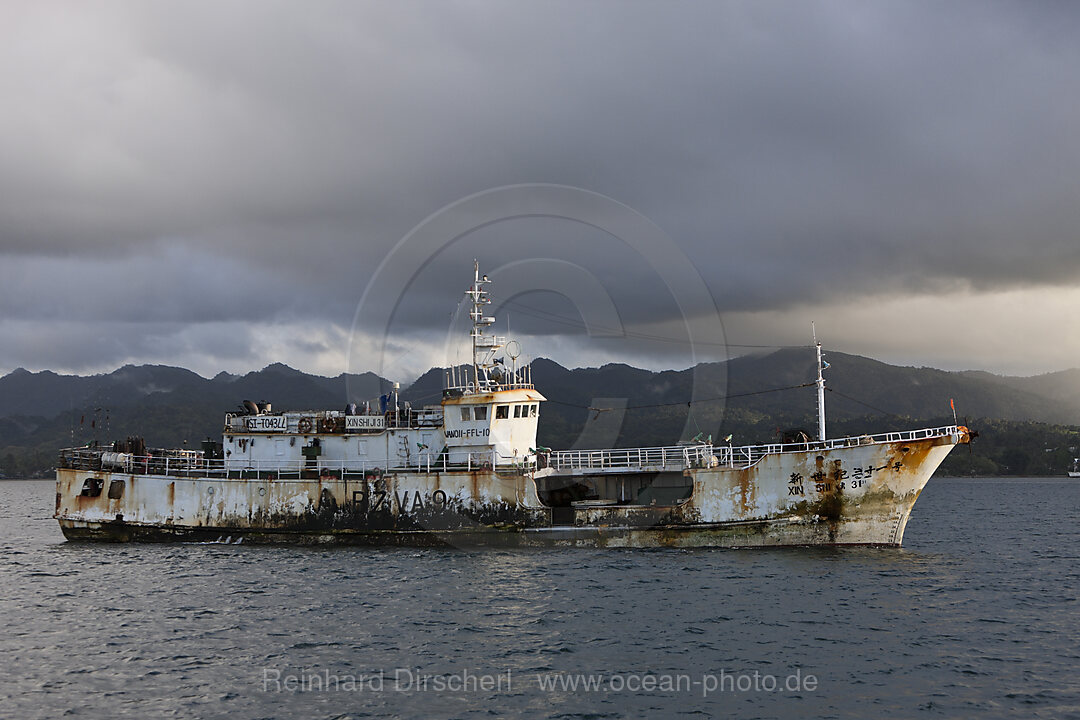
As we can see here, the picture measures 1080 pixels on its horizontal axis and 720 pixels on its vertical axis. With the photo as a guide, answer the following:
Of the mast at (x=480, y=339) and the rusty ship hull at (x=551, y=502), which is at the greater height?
the mast at (x=480, y=339)

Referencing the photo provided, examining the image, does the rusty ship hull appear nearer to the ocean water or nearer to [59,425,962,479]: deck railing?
[59,425,962,479]: deck railing

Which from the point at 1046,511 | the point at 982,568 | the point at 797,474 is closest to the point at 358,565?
the point at 797,474

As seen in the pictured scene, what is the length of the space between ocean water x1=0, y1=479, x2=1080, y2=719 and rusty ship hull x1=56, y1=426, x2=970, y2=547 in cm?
135

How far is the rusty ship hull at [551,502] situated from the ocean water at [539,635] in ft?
4.41

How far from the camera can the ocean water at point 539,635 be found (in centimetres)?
1977

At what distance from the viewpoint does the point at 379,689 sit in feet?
67.1

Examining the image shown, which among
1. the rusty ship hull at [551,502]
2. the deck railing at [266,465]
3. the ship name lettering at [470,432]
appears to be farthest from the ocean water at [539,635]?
the ship name lettering at [470,432]

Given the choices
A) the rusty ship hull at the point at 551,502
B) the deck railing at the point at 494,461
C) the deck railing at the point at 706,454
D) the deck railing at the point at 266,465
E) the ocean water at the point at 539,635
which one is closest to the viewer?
the ocean water at the point at 539,635

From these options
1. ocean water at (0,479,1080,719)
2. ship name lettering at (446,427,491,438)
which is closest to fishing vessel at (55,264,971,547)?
ship name lettering at (446,427,491,438)

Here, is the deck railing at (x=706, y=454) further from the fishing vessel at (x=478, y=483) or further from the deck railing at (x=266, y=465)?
the deck railing at (x=266, y=465)

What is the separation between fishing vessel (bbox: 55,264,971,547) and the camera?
121 ft

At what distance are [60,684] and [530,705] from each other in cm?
1314

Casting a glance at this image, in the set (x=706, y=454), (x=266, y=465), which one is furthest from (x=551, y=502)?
(x=266, y=465)

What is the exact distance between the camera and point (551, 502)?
4109 centimetres
